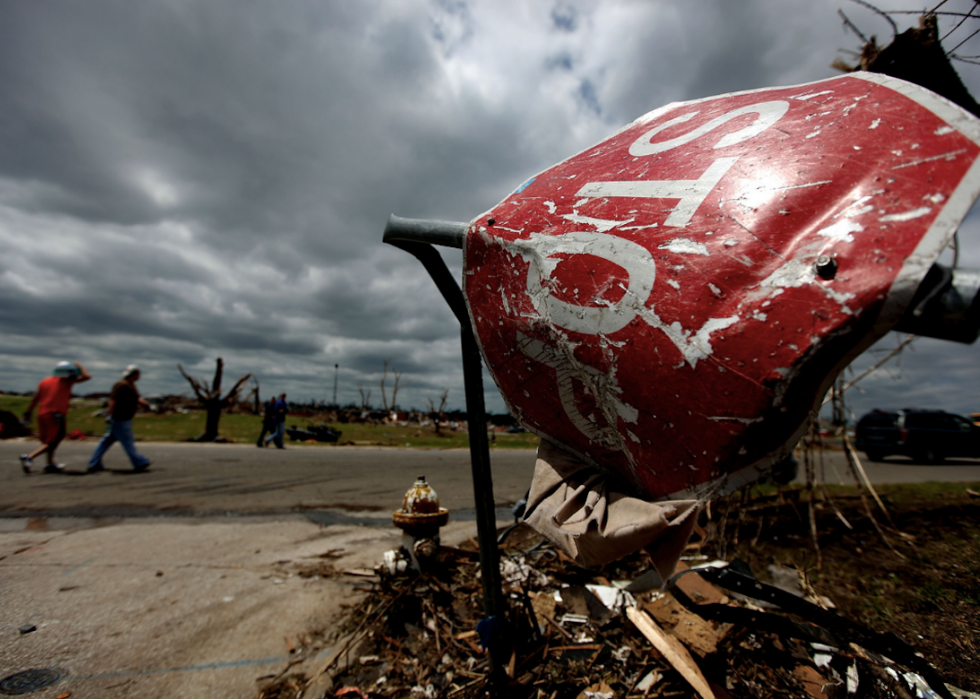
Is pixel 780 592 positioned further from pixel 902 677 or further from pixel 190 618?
pixel 190 618

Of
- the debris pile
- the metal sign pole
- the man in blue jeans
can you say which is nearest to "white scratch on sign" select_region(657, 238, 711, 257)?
the metal sign pole

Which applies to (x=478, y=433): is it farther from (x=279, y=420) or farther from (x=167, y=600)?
(x=279, y=420)

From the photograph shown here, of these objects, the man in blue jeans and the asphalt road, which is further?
the man in blue jeans

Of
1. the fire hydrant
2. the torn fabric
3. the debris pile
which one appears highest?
the torn fabric

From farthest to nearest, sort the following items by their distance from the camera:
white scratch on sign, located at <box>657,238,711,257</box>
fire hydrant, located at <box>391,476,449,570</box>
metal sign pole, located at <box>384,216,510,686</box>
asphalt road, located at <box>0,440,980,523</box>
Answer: asphalt road, located at <box>0,440,980,523</box>
fire hydrant, located at <box>391,476,449,570</box>
metal sign pole, located at <box>384,216,510,686</box>
white scratch on sign, located at <box>657,238,711,257</box>

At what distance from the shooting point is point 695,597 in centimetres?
264

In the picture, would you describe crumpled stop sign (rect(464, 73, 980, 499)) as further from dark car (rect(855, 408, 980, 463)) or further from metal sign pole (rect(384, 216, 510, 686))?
dark car (rect(855, 408, 980, 463))

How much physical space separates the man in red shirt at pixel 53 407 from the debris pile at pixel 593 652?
7990 millimetres

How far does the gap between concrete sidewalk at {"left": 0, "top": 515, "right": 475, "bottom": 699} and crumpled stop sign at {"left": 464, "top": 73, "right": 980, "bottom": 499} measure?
225 cm

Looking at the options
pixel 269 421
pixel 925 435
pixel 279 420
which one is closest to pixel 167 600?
pixel 279 420

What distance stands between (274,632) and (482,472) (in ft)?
6.14

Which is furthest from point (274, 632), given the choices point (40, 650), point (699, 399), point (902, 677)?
point (902, 677)

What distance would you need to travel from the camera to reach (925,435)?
1322 centimetres

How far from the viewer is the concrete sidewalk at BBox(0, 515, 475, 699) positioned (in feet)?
6.77
